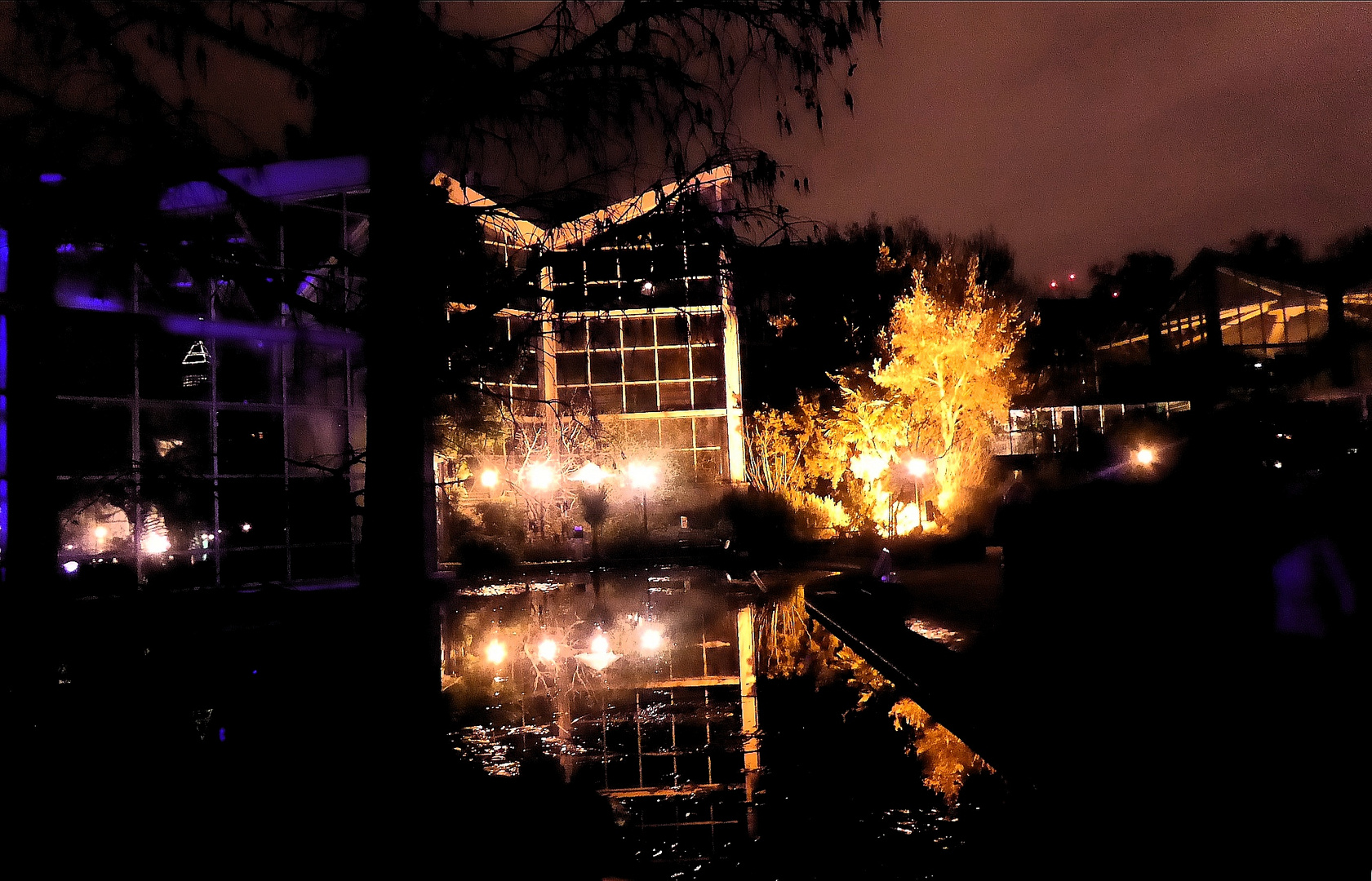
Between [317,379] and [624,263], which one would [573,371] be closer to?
[317,379]

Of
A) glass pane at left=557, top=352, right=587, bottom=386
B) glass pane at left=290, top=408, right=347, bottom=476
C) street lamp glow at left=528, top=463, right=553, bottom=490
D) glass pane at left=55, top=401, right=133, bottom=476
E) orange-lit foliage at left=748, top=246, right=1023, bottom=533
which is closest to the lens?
glass pane at left=55, top=401, right=133, bottom=476

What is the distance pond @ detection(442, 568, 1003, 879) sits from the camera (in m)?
4.32

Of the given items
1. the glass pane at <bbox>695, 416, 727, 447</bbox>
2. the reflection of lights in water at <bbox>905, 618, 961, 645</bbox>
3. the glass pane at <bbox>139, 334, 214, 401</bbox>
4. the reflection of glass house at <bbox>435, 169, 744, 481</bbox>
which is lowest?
the reflection of lights in water at <bbox>905, 618, 961, 645</bbox>

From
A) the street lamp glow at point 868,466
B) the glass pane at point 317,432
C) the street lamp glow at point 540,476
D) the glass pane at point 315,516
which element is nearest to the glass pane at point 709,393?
the street lamp glow at point 868,466

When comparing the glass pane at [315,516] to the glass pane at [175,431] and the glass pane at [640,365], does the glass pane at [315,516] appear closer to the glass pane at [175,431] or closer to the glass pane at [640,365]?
the glass pane at [175,431]

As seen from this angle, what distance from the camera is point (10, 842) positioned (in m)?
3.90

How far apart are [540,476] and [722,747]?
1825 cm

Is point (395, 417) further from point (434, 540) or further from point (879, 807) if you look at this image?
point (434, 540)

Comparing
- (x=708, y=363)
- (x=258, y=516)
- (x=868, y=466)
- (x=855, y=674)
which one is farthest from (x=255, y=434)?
(x=868, y=466)

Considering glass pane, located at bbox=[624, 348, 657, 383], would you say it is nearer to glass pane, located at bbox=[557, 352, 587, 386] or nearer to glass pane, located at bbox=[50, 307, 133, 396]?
glass pane, located at bbox=[557, 352, 587, 386]

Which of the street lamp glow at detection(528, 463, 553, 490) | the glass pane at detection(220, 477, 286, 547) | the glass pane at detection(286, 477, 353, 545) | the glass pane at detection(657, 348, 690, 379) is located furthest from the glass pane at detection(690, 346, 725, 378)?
the glass pane at detection(220, 477, 286, 547)

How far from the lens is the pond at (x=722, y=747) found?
432 centimetres

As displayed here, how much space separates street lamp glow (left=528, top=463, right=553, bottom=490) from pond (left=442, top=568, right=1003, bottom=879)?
38.8 feet

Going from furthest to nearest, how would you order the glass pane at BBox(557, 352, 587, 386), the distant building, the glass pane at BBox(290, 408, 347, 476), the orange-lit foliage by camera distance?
1. the distant building
2. the glass pane at BBox(557, 352, 587, 386)
3. the orange-lit foliage
4. the glass pane at BBox(290, 408, 347, 476)
